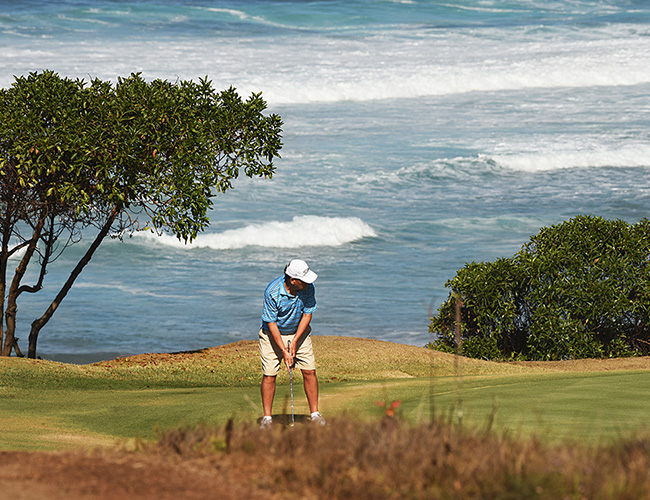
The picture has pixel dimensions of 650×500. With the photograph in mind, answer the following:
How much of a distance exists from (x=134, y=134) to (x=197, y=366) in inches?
174

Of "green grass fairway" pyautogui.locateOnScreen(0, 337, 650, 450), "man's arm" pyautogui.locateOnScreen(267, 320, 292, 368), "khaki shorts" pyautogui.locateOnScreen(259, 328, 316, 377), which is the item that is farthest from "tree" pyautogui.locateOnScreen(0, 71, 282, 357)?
"man's arm" pyautogui.locateOnScreen(267, 320, 292, 368)

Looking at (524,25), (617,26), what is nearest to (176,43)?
(524,25)

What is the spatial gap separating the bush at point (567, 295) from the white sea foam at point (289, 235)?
45.3ft

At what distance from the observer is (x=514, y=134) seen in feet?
152

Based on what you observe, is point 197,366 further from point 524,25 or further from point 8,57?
point 524,25

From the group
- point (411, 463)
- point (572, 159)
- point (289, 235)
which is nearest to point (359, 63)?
point (572, 159)

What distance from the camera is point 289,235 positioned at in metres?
30.6

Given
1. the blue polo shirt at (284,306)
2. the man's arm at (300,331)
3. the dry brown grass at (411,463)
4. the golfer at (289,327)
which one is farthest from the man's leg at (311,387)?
the dry brown grass at (411,463)

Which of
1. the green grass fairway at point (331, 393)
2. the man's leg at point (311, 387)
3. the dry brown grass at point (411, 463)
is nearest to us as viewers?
the dry brown grass at point (411, 463)

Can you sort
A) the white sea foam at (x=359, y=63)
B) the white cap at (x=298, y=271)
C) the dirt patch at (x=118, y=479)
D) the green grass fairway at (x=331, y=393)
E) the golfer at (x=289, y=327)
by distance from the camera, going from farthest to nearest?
the white sea foam at (x=359, y=63) < the golfer at (x=289, y=327) < the white cap at (x=298, y=271) < the green grass fairway at (x=331, y=393) < the dirt patch at (x=118, y=479)

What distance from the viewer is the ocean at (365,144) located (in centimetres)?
2350

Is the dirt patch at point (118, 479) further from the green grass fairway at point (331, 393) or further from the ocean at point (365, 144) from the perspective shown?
the ocean at point (365, 144)

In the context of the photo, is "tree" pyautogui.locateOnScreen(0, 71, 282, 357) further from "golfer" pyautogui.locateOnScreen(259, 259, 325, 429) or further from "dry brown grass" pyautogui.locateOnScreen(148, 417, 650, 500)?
"dry brown grass" pyautogui.locateOnScreen(148, 417, 650, 500)

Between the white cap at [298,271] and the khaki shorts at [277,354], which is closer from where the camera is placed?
the white cap at [298,271]
